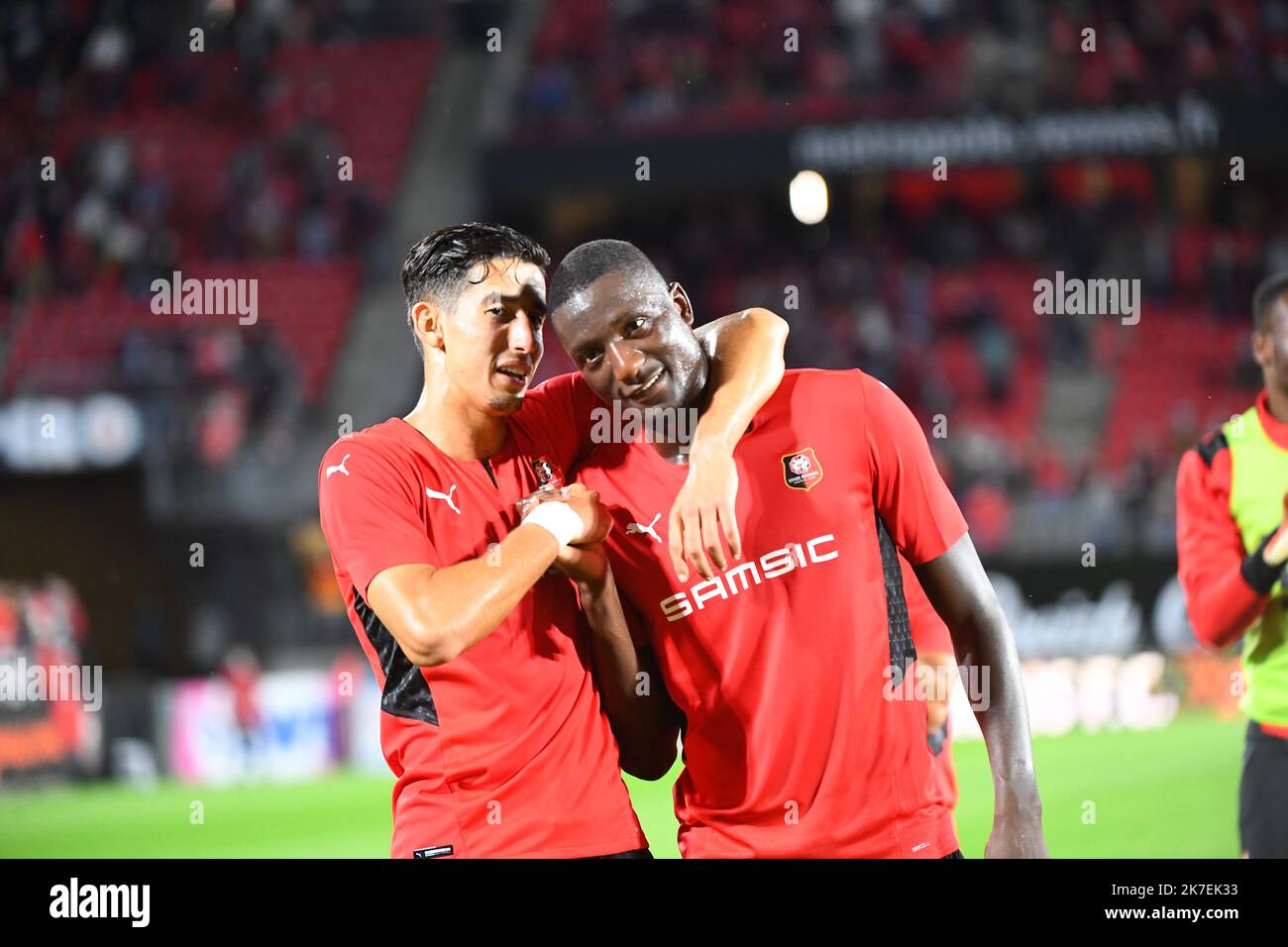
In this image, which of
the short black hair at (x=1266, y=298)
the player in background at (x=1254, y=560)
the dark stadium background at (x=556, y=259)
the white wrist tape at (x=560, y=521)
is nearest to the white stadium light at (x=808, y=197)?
the dark stadium background at (x=556, y=259)

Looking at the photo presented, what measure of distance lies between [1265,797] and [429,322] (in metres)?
2.90

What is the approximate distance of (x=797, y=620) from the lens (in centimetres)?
330

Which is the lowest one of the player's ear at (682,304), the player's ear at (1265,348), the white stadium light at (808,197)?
the player's ear at (682,304)

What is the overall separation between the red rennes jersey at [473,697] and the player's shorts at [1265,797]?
7.06 feet

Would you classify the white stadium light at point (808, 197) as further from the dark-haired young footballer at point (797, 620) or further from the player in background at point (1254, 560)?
the dark-haired young footballer at point (797, 620)

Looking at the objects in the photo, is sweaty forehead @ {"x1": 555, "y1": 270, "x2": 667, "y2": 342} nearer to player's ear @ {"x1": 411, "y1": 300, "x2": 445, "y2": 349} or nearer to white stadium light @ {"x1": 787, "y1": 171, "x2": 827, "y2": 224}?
player's ear @ {"x1": 411, "y1": 300, "x2": 445, "y2": 349}

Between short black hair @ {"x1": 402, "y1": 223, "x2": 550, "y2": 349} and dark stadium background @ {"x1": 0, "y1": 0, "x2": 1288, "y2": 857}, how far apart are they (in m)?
8.27

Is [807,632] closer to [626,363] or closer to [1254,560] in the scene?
[626,363]

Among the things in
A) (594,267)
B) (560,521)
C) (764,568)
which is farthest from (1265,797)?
(594,267)

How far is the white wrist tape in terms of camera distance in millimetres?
3100

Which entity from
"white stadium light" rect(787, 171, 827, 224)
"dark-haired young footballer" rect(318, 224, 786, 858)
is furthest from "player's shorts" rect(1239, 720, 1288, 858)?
"white stadium light" rect(787, 171, 827, 224)

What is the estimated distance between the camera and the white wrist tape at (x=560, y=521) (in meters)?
3.10
